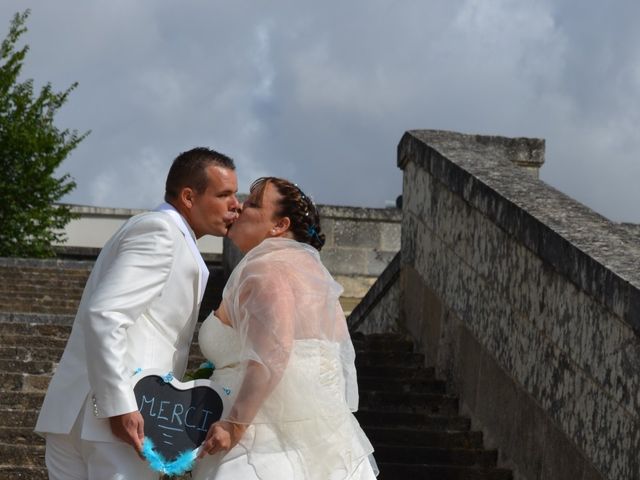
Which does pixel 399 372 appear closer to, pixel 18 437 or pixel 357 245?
pixel 18 437

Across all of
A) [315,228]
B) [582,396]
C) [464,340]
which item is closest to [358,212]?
[464,340]

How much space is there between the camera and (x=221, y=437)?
3965mm

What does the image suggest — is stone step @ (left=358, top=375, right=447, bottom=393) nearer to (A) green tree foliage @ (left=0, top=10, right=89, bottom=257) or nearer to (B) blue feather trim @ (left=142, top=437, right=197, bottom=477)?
(B) blue feather trim @ (left=142, top=437, right=197, bottom=477)

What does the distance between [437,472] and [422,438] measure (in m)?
0.50

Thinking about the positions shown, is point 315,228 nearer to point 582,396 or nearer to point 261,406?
point 261,406

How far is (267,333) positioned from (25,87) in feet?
73.4

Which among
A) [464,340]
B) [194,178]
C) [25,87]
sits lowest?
[464,340]

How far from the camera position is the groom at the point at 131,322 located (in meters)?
4.02

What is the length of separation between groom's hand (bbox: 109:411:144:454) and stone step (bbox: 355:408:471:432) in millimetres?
3608

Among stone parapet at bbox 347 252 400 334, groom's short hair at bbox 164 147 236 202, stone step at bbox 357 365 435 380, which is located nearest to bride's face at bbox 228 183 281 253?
groom's short hair at bbox 164 147 236 202

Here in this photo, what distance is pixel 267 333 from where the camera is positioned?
159 inches

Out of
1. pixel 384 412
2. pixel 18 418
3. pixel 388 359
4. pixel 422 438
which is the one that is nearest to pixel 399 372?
pixel 388 359

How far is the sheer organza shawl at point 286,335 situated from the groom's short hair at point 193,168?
0.94ft

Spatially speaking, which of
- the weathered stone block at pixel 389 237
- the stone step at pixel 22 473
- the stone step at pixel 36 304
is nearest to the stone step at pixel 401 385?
the stone step at pixel 22 473
